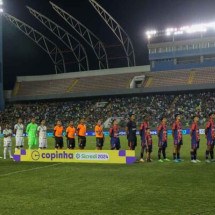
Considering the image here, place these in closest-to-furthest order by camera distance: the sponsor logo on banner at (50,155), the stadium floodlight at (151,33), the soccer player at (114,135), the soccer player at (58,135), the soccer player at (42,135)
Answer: the sponsor logo on banner at (50,155)
the soccer player at (114,135)
the soccer player at (58,135)
the soccer player at (42,135)
the stadium floodlight at (151,33)

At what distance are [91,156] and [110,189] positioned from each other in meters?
6.60

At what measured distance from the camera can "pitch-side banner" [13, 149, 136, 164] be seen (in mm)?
17750

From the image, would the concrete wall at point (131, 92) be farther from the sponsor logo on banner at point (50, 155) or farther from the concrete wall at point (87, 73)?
the sponsor logo on banner at point (50, 155)

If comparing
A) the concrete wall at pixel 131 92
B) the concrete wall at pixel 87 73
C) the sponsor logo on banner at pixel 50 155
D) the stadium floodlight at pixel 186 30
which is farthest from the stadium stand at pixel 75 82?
the sponsor logo on banner at pixel 50 155

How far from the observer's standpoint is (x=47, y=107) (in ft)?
209

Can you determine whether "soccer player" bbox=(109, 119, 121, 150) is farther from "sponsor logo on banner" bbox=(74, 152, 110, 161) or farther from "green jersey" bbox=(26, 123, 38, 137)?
"green jersey" bbox=(26, 123, 38, 137)

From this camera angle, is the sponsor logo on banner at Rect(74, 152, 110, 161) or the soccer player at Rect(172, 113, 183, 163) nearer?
the soccer player at Rect(172, 113, 183, 163)

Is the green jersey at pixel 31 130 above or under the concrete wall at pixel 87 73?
under

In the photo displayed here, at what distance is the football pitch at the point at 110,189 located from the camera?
366 inches

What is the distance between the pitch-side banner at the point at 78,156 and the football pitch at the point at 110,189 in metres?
0.68

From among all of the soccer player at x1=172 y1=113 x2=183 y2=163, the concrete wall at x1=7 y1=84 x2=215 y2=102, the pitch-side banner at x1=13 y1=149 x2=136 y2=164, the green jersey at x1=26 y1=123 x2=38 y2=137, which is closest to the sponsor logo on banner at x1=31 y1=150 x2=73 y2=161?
the pitch-side banner at x1=13 y1=149 x2=136 y2=164

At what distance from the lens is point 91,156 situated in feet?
59.7

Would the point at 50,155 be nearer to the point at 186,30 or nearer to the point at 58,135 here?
the point at 58,135

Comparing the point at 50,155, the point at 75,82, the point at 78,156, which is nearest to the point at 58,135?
the point at 50,155
